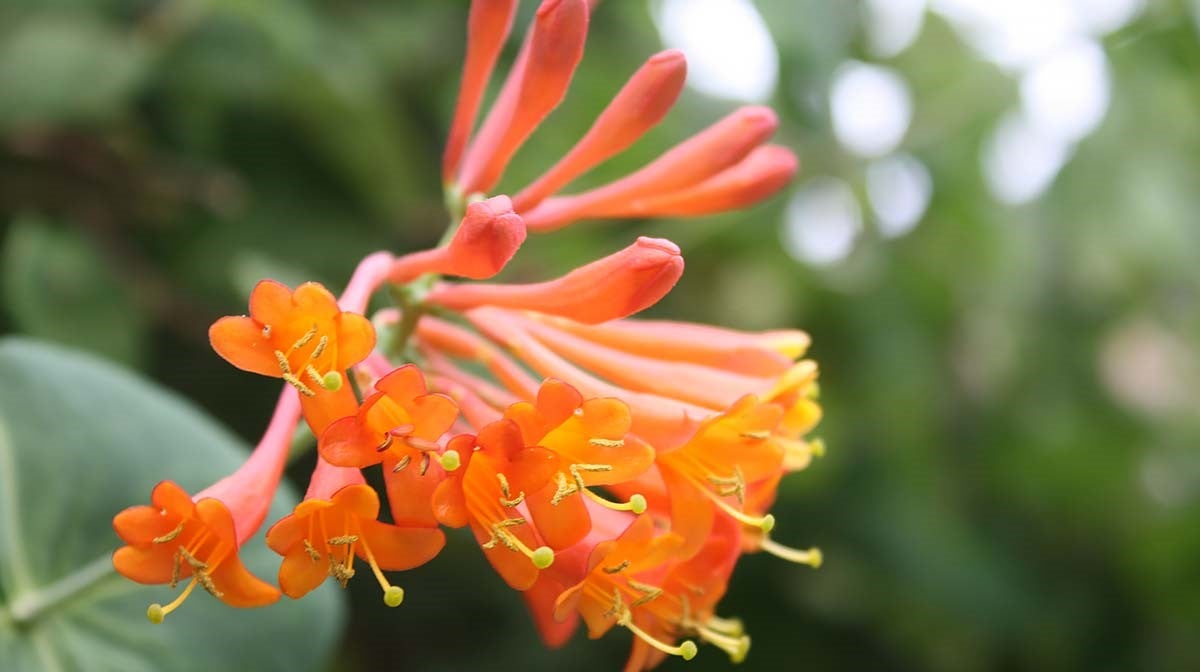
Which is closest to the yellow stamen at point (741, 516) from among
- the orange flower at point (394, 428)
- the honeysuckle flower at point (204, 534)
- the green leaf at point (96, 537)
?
the orange flower at point (394, 428)

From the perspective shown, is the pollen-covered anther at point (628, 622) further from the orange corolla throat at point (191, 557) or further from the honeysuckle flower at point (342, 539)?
the orange corolla throat at point (191, 557)

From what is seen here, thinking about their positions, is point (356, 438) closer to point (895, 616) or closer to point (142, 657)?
point (142, 657)

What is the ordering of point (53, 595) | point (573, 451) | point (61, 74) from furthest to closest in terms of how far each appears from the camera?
point (61, 74), point (53, 595), point (573, 451)

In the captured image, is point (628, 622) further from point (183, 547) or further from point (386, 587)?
point (183, 547)

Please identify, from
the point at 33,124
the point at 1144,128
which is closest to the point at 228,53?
the point at 33,124

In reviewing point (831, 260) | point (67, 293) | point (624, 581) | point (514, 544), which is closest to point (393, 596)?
point (514, 544)

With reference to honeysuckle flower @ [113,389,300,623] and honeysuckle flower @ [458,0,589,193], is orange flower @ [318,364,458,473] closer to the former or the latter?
honeysuckle flower @ [113,389,300,623]
